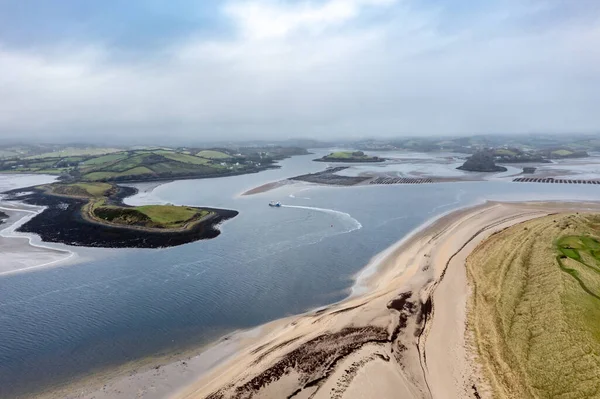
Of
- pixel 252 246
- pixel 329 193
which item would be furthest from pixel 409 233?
pixel 329 193

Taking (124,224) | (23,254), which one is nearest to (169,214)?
(124,224)

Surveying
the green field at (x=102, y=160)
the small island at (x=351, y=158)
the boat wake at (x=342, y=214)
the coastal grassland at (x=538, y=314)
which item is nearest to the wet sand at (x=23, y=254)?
the boat wake at (x=342, y=214)

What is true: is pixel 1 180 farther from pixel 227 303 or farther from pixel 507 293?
pixel 507 293

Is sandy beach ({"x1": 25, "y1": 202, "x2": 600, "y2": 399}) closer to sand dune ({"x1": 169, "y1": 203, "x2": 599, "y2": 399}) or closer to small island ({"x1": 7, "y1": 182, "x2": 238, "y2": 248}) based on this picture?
sand dune ({"x1": 169, "y1": 203, "x2": 599, "y2": 399})

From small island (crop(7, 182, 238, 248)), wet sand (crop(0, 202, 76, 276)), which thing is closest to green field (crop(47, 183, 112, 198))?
small island (crop(7, 182, 238, 248))

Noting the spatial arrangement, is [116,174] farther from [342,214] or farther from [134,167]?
[342,214]

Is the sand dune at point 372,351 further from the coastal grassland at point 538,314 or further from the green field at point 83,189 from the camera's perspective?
the green field at point 83,189
